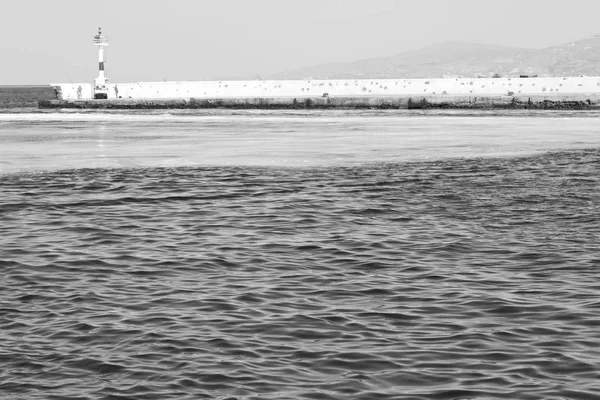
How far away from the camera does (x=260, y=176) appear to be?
836 inches

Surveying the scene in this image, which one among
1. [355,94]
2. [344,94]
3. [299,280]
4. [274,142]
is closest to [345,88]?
[344,94]

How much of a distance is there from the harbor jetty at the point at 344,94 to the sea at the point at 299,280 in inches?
1423

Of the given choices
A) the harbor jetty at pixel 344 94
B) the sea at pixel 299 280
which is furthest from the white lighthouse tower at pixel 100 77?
the sea at pixel 299 280

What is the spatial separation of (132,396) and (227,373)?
0.78m

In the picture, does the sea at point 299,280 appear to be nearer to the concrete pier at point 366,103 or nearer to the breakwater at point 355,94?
the concrete pier at point 366,103

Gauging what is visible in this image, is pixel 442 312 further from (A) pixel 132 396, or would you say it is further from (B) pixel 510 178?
(B) pixel 510 178

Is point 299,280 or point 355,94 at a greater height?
point 355,94

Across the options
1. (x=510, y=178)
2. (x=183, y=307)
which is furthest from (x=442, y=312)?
(x=510, y=178)

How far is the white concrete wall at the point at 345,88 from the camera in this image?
7181 centimetres

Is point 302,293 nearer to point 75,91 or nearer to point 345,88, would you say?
point 345,88

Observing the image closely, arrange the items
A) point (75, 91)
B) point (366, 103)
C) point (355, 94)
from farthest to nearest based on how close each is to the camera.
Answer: point (75, 91) < point (355, 94) < point (366, 103)

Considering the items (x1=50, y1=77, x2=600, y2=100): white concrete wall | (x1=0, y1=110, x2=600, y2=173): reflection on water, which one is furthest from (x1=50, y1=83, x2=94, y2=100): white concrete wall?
(x1=0, y1=110, x2=600, y2=173): reflection on water

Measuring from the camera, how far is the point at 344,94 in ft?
247

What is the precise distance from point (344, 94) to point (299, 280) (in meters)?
64.9
